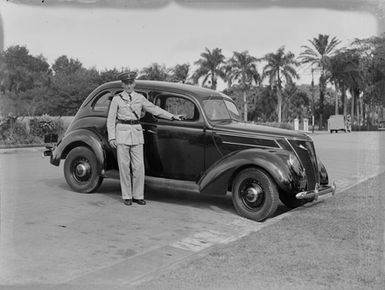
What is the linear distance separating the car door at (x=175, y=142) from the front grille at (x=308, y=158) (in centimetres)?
119

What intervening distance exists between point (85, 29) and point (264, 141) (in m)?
4.15

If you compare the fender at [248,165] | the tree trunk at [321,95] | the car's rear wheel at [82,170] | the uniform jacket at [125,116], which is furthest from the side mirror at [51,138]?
the tree trunk at [321,95]

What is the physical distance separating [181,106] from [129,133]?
2.46 feet

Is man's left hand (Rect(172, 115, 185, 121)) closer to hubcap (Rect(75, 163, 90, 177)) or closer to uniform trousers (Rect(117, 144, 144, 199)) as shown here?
uniform trousers (Rect(117, 144, 144, 199))

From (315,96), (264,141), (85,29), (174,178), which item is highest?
(85,29)

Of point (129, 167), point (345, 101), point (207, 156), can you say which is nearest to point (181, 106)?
point (207, 156)

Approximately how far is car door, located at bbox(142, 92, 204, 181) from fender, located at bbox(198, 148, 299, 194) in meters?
0.25

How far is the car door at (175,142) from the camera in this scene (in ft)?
20.2

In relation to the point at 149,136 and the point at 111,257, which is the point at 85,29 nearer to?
the point at 111,257

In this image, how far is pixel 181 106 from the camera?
20.1 ft

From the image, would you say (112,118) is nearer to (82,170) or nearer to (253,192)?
(82,170)

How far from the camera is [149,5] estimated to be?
192cm

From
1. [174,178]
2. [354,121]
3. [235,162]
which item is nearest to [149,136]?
[174,178]

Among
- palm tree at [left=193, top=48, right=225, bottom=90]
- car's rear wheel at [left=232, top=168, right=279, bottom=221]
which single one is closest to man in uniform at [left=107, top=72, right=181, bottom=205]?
car's rear wheel at [left=232, top=168, right=279, bottom=221]
